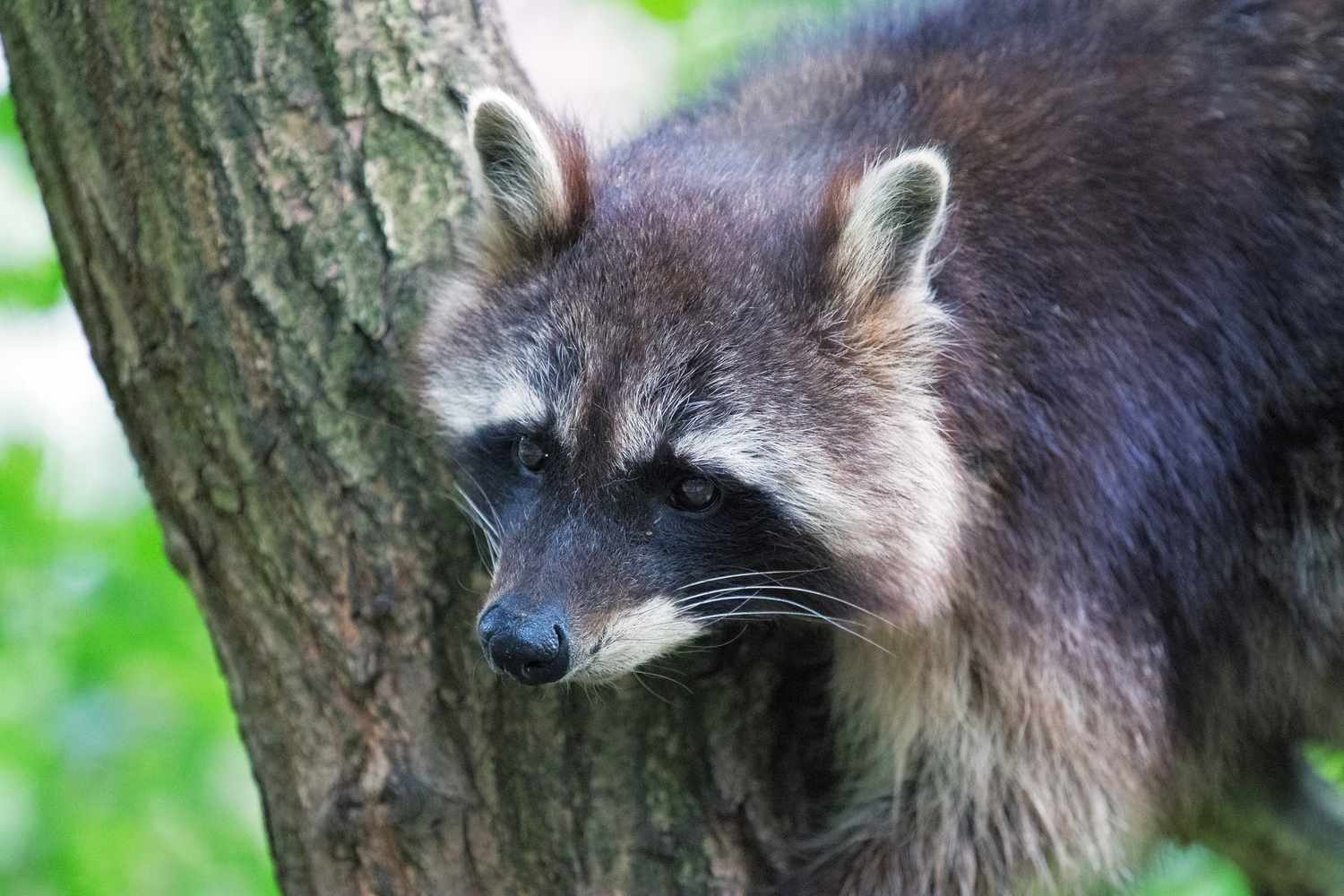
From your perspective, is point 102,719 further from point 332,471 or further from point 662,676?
point 662,676

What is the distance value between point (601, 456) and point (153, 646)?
218 cm

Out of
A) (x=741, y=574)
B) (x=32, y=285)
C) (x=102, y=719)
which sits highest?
(x=32, y=285)

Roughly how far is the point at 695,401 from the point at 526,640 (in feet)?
1.69

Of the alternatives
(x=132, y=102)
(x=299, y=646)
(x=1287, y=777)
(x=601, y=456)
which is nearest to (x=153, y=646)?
(x=299, y=646)

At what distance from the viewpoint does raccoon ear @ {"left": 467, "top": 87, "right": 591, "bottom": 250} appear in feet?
8.97

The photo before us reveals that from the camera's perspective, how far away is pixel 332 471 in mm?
2729

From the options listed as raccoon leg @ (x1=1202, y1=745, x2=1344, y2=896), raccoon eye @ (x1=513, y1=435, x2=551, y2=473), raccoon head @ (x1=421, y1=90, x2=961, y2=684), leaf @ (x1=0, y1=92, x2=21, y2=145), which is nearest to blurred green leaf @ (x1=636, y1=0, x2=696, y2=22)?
raccoon head @ (x1=421, y1=90, x2=961, y2=684)

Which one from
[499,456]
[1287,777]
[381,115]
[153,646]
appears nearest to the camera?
[499,456]

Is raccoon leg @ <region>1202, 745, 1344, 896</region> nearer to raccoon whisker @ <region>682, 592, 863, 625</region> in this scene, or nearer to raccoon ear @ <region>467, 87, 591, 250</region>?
raccoon whisker @ <region>682, 592, 863, 625</region>

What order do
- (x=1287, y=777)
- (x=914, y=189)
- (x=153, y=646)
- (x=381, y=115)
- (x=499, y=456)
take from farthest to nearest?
(x=153, y=646) → (x=1287, y=777) → (x=381, y=115) → (x=499, y=456) → (x=914, y=189)

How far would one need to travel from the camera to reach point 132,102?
2.82 metres

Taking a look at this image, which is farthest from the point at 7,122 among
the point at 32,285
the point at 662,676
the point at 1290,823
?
the point at 1290,823

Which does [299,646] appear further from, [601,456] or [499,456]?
[601,456]

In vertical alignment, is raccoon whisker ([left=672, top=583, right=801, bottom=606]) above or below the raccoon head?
below
